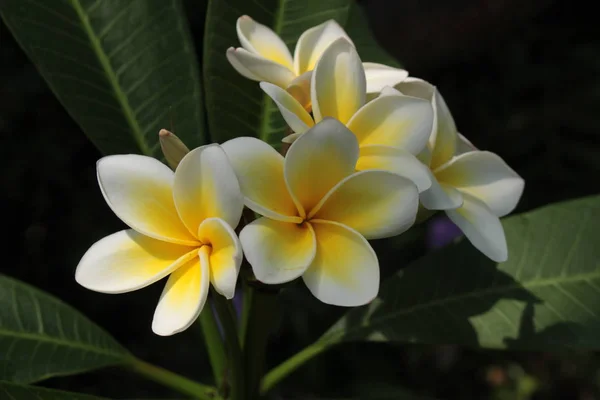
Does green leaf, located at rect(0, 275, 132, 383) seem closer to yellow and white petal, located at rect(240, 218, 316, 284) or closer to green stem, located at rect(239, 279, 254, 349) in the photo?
green stem, located at rect(239, 279, 254, 349)

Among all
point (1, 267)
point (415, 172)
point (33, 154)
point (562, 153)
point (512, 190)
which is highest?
point (415, 172)

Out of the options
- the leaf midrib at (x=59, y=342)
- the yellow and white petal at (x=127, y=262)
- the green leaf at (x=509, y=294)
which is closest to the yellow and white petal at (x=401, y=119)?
the yellow and white petal at (x=127, y=262)

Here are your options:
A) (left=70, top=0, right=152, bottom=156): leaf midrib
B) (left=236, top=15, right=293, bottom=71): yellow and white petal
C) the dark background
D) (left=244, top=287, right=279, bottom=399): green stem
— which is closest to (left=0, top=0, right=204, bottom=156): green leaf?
(left=70, top=0, right=152, bottom=156): leaf midrib

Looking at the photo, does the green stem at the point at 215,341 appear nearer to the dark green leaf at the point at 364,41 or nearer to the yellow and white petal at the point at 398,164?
the yellow and white petal at the point at 398,164

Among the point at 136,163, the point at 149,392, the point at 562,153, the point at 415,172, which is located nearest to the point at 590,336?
the point at 415,172

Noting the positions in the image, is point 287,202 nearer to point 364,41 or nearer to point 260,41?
point 260,41

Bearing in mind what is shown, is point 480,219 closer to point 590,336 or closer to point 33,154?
point 590,336

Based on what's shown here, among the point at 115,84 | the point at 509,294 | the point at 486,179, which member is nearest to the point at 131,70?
the point at 115,84
